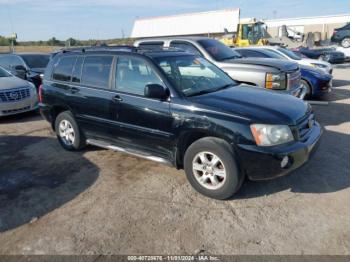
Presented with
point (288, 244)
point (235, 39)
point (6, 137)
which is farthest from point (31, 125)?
point (235, 39)

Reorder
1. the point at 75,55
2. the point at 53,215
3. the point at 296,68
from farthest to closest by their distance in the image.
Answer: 1. the point at 296,68
2. the point at 75,55
3. the point at 53,215

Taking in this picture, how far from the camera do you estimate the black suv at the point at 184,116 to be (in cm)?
369

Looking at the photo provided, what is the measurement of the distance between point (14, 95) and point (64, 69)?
3.59m

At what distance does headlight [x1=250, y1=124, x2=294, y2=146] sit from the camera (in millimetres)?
3629

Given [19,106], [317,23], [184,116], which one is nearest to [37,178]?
[184,116]

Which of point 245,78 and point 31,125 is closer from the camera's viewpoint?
point 245,78

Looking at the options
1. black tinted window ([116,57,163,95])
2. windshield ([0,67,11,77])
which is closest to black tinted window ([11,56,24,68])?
windshield ([0,67,11,77])

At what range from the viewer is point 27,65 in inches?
459

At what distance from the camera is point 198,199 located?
402 cm

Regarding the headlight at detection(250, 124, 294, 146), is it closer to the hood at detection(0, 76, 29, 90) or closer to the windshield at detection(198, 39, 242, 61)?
the windshield at detection(198, 39, 242, 61)

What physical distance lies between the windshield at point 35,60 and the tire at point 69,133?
22.8ft

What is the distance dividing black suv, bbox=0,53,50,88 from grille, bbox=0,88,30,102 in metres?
2.17

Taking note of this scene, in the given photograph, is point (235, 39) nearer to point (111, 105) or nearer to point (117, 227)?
point (111, 105)

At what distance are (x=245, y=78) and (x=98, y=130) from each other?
3680 mm
